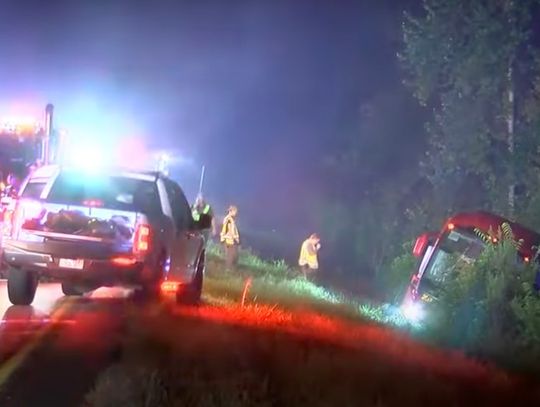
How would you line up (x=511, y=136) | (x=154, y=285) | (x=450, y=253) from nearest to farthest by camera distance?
(x=154, y=285) → (x=450, y=253) → (x=511, y=136)

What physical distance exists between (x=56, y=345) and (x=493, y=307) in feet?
19.8

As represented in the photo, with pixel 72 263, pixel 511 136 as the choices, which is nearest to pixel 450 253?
pixel 72 263

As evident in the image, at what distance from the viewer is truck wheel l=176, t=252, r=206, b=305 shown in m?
13.7

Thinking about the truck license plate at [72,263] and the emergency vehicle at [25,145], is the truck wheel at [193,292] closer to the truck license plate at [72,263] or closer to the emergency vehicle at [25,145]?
the truck license plate at [72,263]

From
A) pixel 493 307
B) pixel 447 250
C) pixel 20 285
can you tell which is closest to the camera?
pixel 20 285

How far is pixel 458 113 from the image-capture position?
2703 centimetres

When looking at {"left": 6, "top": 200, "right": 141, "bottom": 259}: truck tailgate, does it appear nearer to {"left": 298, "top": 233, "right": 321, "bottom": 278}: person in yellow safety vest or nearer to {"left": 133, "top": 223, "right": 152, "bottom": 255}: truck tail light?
{"left": 133, "top": 223, "right": 152, "bottom": 255}: truck tail light

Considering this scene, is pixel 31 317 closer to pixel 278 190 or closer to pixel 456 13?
pixel 456 13

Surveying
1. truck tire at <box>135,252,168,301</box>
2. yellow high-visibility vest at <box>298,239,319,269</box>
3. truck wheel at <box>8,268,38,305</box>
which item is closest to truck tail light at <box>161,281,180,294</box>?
truck tire at <box>135,252,168,301</box>

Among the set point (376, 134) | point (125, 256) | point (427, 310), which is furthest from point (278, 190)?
point (125, 256)

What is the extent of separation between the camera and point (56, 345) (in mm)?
9648

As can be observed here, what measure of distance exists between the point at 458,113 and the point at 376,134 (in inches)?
440

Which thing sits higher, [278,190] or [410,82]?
[410,82]

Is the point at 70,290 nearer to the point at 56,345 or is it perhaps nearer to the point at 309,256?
the point at 56,345
